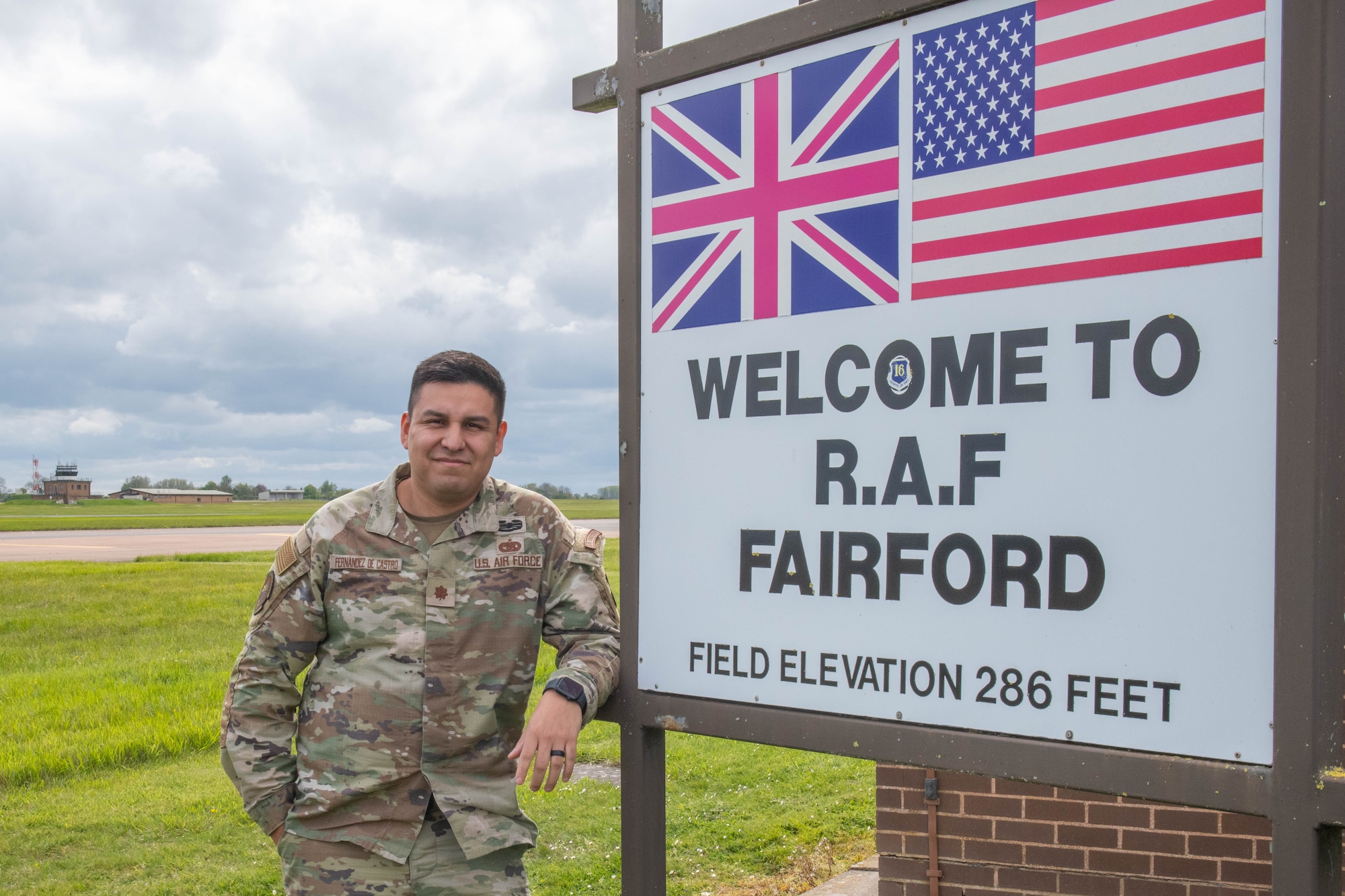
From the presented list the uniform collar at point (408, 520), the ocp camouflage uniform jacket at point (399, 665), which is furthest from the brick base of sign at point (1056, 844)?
the uniform collar at point (408, 520)

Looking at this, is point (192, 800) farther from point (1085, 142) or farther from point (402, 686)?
point (1085, 142)

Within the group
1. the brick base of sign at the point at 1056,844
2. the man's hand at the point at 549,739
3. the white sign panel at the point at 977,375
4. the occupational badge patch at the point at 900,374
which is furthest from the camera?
the brick base of sign at the point at 1056,844

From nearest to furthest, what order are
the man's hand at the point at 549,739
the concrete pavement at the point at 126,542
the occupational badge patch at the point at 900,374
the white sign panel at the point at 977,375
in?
the white sign panel at the point at 977,375
the occupational badge patch at the point at 900,374
the man's hand at the point at 549,739
the concrete pavement at the point at 126,542

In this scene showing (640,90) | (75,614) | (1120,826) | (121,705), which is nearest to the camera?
(640,90)

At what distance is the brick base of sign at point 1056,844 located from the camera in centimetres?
349

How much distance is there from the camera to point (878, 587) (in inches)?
78.8

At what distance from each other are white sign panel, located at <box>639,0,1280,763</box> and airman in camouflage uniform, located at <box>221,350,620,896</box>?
462 millimetres

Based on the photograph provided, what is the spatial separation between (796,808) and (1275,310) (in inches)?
202

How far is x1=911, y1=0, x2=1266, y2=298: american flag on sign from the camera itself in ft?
5.55

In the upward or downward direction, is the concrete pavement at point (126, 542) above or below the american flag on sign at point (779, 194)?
below

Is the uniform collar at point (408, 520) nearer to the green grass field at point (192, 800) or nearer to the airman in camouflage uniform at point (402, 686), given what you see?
the airman in camouflage uniform at point (402, 686)

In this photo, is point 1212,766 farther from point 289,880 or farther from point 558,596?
point 289,880

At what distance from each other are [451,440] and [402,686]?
26.0 inches

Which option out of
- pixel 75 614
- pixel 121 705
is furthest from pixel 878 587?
pixel 75 614
